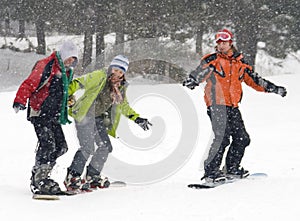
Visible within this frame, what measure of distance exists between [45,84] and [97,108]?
70 cm

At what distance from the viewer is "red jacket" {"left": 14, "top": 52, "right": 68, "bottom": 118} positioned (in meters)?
5.82

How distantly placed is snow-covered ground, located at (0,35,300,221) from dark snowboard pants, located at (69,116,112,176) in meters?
0.35

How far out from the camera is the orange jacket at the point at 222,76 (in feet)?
20.5

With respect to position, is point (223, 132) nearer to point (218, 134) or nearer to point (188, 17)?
point (218, 134)

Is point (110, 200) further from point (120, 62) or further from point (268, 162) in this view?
point (268, 162)

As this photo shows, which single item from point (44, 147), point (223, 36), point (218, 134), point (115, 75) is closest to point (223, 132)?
point (218, 134)

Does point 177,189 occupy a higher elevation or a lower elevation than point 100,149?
lower

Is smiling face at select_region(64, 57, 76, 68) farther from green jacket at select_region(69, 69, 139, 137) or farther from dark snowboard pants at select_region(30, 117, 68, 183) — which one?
dark snowboard pants at select_region(30, 117, 68, 183)

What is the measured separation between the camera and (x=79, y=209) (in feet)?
17.6

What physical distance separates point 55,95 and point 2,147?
4.08m

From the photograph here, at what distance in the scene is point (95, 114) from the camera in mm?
6297

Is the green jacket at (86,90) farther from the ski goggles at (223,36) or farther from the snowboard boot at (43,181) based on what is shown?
the ski goggles at (223,36)

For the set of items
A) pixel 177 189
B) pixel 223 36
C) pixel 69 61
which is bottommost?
pixel 177 189

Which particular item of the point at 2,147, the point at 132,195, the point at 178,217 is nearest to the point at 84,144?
the point at 132,195
